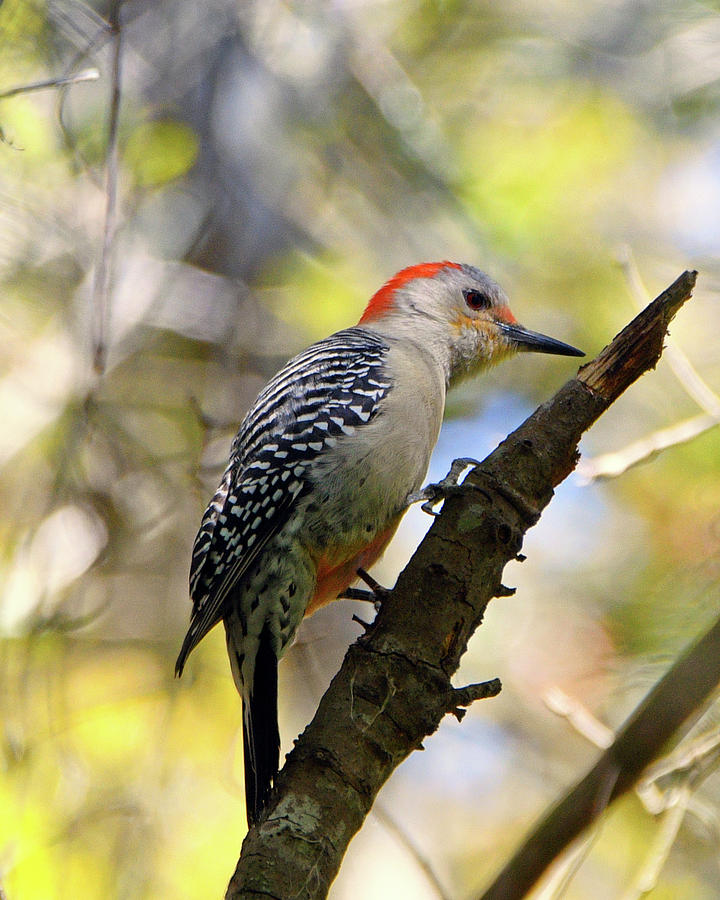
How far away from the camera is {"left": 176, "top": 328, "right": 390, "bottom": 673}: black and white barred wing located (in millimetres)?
4105

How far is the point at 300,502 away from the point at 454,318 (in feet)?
5.95

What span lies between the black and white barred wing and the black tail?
0.28 metres

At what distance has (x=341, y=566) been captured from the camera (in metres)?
4.49

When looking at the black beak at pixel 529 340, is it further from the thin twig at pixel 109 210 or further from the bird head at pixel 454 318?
the thin twig at pixel 109 210

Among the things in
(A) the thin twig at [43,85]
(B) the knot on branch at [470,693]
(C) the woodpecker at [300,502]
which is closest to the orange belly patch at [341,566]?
(C) the woodpecker at [300,502]

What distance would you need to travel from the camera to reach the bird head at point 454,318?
5.45m

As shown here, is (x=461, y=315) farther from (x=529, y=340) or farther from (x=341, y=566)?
(x=341, y=566)

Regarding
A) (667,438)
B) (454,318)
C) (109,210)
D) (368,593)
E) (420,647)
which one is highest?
(454,318)

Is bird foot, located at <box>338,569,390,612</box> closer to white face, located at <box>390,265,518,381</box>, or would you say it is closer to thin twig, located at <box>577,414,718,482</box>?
thin twig, located at <box>577,414,718,482</box>

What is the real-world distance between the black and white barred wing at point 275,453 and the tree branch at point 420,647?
3.64 feet

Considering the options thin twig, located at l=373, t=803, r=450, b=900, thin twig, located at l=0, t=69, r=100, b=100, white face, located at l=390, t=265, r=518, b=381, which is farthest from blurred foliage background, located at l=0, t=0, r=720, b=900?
thin twig, located at l=373, t=803, r=450, b=900

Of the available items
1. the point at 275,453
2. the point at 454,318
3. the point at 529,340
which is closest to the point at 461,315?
the point at 454,318

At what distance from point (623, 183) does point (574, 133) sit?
53cm

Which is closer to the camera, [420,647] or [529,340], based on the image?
[420,647]
